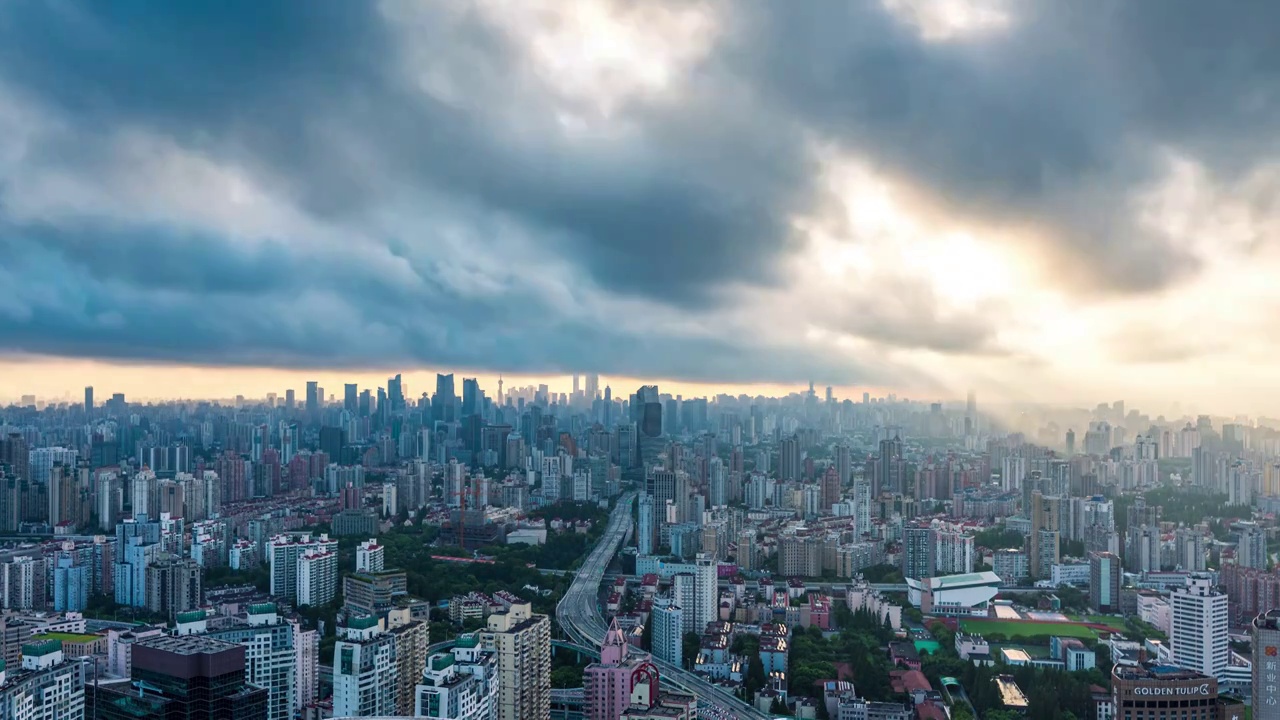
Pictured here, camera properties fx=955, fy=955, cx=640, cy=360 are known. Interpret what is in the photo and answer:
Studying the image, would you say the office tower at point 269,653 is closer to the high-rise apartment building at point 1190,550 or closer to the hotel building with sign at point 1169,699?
the hotel building with sign at point 1169,699

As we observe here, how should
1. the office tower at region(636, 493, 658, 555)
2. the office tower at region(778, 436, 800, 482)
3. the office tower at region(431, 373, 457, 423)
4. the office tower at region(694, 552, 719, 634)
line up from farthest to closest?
1. the office tower at region(431, 373, 457, 423)
2. the office tower at region(778, 436, 800, 482)
3. the office tower at region(636, 493, 658, 555)
4. the office tower at region(694, 552, 719, 634)

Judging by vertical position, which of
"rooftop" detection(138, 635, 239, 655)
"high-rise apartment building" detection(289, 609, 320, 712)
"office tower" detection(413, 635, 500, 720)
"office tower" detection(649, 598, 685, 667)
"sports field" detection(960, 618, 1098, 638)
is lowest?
"sports field" detection(960, 618, 1098, 638)

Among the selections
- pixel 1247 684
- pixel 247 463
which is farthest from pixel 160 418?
pixel 1247 684

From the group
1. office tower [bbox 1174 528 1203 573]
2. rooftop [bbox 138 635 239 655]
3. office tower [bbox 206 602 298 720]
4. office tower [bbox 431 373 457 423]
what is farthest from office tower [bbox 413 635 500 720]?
office tower [bbox 431 373 457 423]

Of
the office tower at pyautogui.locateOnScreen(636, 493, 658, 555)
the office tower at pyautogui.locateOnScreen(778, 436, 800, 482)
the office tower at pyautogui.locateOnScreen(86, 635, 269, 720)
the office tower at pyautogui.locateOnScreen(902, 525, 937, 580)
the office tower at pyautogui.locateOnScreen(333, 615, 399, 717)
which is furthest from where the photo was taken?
the office tower at pyautogui.locateOnScreen(778, 436, 800, 482)

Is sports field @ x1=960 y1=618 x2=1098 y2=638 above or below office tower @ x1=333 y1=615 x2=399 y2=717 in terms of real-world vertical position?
below

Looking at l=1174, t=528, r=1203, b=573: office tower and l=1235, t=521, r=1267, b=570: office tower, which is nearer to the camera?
l=1235, t=521, r=1267, b=570: office tower

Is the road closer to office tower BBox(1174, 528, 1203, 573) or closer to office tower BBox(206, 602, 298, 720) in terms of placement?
office tower BBox(206, 602, 298, 720)
